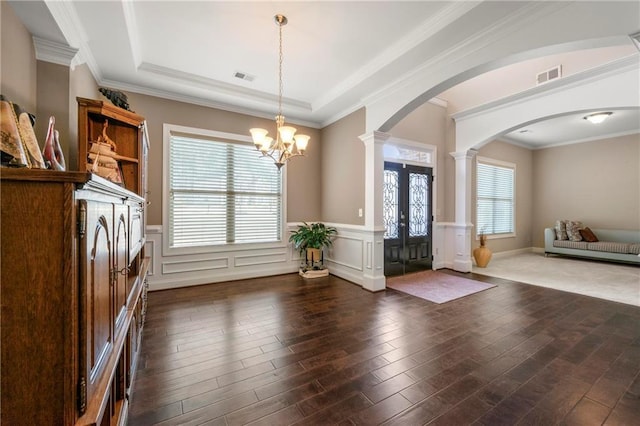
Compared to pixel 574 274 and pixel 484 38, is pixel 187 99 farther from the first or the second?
pixel 574 274

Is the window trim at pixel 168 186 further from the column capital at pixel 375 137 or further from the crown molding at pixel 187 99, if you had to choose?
the column capital at pixel 375 137

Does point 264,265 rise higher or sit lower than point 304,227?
lower

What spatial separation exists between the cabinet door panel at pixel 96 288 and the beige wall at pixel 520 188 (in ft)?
26.2

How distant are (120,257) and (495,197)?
8397mm

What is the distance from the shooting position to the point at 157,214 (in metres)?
4.13

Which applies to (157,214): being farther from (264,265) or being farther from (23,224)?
(23,224)

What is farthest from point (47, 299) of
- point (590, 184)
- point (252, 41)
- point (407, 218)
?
point (590, 184)

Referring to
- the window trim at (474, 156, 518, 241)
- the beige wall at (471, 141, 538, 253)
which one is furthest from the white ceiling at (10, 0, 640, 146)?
the beige wall at (471, 141, 538, 253)

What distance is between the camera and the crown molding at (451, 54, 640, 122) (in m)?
3.54

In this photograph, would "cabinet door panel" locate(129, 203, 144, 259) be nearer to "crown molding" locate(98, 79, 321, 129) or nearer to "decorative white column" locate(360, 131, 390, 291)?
"crown molding" locate(98, 79, 321, 129)

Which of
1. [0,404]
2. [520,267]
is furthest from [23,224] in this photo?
[520,267]

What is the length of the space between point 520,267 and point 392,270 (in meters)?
3.24

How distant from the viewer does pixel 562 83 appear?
4.15 m

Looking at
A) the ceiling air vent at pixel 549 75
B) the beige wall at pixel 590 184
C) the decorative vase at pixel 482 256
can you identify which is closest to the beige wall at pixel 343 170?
the ceiling air vent at pixel 549 75
